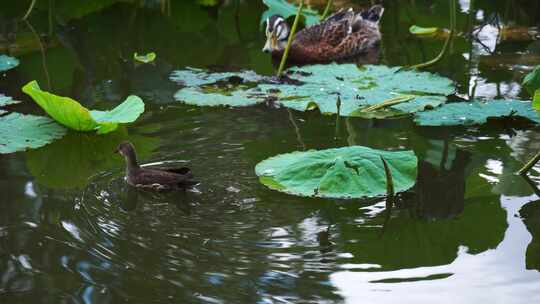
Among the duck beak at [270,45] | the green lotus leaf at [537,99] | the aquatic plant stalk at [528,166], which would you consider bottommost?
the duck beak at [270,45]

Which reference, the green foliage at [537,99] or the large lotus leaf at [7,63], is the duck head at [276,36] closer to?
the large lotus leaf at [7,63]

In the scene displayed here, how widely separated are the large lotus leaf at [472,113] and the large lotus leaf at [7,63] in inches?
154

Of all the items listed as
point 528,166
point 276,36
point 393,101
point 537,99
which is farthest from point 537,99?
point 276,36

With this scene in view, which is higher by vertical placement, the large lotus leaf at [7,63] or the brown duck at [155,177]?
the brown duck at [155,177]

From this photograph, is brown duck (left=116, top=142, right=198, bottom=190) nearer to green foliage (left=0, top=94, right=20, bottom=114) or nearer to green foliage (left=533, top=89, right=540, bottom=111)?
green foliage (left=0, top=94, right=20, bottom=114)

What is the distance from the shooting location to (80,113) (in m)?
6.79

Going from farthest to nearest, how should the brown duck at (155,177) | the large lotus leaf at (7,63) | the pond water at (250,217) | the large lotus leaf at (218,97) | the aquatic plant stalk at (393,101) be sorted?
the large lotus leaf at (7,63) < the large lotus leaf at (218,97) < the aquatic plant stalk at (393,101) < the brown duck at (155,177) < the pond water at (250,217)

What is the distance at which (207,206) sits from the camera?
18.5ft

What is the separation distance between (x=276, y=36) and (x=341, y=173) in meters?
3.99

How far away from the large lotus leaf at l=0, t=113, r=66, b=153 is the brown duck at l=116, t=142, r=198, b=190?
95 centimetres

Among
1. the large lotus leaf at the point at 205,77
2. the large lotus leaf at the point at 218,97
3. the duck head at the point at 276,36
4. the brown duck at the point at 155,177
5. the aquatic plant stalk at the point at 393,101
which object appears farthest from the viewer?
the duck head at the point at 276,36

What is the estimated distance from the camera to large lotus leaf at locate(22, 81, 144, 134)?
672 cm

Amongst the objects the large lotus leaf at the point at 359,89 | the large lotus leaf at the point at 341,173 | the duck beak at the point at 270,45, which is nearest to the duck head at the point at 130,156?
the large lotus leaf at the point at 341,173

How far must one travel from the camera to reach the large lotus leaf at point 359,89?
24.4 ft
